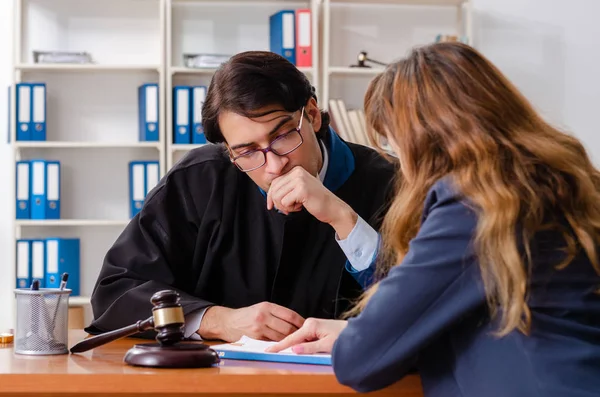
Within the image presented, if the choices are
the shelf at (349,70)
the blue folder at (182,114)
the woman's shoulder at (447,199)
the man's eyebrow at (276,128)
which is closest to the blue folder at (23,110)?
the blue folder at (182,114)

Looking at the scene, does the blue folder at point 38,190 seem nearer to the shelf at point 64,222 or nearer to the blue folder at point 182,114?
the shelf at point 64,222

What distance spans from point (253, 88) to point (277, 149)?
14 cm

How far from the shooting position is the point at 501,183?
1137mm

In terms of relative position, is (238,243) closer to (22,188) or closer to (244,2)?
(22,188)

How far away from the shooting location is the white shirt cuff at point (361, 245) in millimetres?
1754

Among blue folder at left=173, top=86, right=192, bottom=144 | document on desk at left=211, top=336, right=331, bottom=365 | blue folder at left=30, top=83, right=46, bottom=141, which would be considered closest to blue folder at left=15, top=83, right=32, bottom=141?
blue folder at left=30, top=83, right=46, bottom=141

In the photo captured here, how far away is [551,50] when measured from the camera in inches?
190

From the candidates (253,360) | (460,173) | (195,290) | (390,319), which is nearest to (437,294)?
(390,319)

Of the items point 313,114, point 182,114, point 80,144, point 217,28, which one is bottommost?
point 313,114

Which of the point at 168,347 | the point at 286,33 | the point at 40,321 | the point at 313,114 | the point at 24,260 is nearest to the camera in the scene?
the point at 168,347

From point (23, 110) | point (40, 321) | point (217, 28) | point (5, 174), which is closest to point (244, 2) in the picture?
point (217, 28)

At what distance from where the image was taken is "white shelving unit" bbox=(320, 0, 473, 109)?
476 centimetres

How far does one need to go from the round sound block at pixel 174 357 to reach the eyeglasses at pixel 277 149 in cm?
61

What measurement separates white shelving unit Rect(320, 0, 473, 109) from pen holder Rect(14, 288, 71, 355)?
3.38 metres
